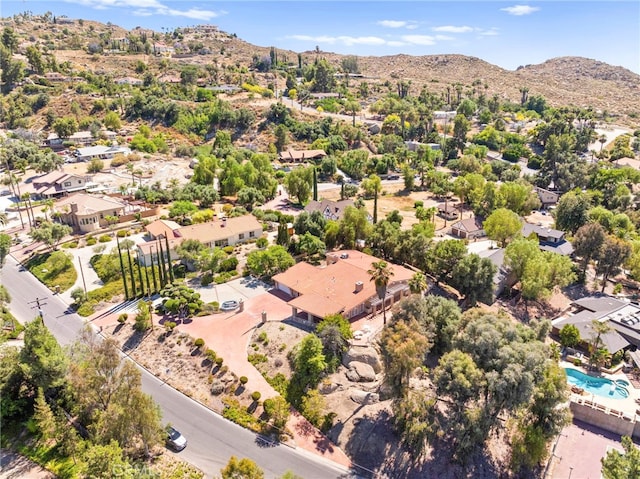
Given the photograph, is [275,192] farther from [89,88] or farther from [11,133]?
Answer: [89,88]

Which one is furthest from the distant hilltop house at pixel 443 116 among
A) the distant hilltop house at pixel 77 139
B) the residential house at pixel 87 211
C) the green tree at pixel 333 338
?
the green tree at pixel 333 338

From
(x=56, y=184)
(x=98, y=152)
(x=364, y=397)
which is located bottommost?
(x=364, y=397)

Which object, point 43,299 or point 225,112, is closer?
point 43,299

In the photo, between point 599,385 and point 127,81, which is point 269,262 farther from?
point 127,81

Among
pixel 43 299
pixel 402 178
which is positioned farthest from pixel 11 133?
pixel 402 178

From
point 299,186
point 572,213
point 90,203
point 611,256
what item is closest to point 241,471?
point 611,256

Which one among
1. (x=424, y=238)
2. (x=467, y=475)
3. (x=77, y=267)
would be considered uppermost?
(x=424, y=238)
